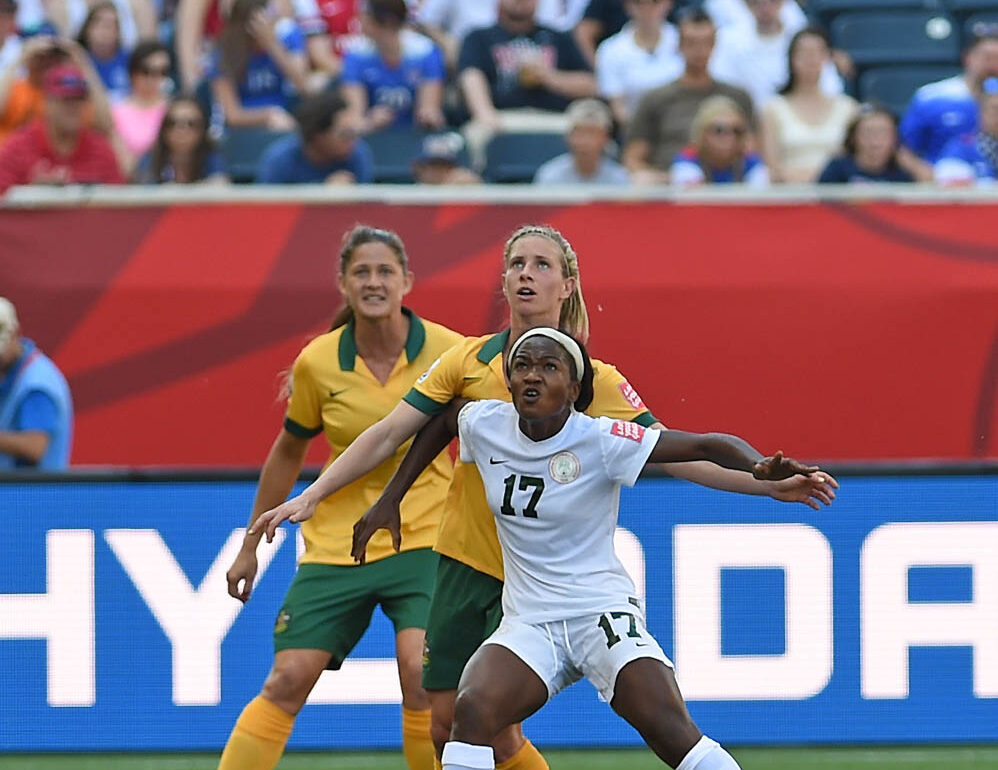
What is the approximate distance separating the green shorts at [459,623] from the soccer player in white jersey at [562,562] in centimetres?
31

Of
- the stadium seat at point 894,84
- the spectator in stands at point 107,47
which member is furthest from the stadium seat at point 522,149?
the spectator in stands at point 107,47

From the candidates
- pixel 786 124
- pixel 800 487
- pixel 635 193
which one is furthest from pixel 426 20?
pixel 800 487

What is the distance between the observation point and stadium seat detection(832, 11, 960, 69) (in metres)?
13.1

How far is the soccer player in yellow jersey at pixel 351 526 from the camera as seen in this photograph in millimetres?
6250

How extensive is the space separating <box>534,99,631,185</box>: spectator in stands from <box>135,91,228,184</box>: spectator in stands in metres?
1.82

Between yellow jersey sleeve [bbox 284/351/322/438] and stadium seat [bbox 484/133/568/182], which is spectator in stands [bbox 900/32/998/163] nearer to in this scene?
stadium seat [bbox 484/133/568/182]

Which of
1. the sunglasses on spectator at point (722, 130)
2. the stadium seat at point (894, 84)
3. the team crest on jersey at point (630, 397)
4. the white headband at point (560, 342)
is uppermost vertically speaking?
the stadium seat at point (894, 84)

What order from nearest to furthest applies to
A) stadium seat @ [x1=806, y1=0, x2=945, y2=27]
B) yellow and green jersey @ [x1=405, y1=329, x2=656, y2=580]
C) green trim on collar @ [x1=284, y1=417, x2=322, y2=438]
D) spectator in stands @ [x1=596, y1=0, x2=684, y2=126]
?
1. yellow and green jersey @ [x1=405, y1=329, x2=656, y2=580]
2. green trim on collar @ [x1=284, y1=417, x2=322, y2=438]
3. spectator in stands @ [x1=596, y1=0, x2=684, y2=126]
4. stadium seat @ [x1=806, y1=0, x2=945, y2=27]

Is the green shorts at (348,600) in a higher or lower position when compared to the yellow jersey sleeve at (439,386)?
lower

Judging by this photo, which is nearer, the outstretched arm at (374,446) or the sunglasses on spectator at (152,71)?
the outstretched arm at (374,446)

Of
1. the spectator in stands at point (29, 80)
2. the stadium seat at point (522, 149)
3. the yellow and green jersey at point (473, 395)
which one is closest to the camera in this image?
the yellow and green jersey at point (473, 395)

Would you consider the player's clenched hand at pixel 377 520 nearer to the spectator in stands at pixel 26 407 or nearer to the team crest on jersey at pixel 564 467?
the team crest on jersey at pixel 564 467

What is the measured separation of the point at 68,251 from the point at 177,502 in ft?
7.91

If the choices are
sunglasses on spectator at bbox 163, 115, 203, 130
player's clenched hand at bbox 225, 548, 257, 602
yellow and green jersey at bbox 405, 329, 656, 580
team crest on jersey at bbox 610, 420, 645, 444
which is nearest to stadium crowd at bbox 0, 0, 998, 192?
sunglasses on spectator at bbox 163, 115, 203, 130
